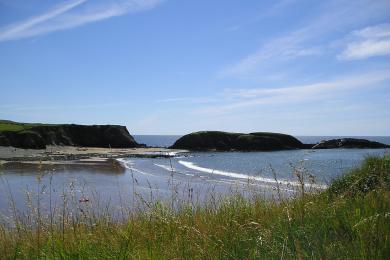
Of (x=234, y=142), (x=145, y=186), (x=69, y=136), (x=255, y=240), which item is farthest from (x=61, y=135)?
(x=255, y=240)

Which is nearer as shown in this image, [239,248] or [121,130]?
Result: [239,248]

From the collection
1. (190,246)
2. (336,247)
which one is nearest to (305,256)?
(336,247)

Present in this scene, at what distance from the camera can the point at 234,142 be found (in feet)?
333

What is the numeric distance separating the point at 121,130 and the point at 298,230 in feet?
313

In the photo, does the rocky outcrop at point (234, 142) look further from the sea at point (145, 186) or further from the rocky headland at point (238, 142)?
the sea at point (145, 186)

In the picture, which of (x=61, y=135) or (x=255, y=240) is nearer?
(x=255, y=240)

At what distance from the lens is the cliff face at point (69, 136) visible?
223ft

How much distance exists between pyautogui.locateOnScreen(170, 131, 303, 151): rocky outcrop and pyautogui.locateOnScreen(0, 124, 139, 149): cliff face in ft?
44.7

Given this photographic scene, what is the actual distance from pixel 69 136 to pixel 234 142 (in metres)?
36.8

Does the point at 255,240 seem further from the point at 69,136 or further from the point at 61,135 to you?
the point at 69,136

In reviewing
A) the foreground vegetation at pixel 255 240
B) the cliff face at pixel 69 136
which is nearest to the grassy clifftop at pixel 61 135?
the cliff face at pixel 69 136

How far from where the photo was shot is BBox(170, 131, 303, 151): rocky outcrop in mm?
99812

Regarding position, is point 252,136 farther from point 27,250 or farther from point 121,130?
point 27,250

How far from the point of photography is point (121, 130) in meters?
98.4
